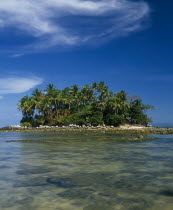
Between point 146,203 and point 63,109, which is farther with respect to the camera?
point 63,109

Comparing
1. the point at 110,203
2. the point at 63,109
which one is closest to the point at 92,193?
the point at 110,203

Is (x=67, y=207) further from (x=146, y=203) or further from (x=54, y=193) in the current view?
(x=146, y=203)

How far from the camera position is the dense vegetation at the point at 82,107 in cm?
7012

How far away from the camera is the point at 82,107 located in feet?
250

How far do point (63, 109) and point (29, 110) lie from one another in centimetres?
1195

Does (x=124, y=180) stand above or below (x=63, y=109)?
below

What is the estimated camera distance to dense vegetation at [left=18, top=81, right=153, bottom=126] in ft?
230

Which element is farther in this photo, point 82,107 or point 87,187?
point 82,107

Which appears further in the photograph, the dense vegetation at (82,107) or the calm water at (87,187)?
the dense vegetation at (82,107)

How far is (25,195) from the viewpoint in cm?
604

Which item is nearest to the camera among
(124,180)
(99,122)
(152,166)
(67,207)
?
(67,207)

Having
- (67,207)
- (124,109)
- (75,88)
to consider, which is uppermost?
(75,88)

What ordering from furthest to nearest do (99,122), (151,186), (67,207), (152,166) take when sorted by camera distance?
(99,122) → (152,166) → (151,186) → (67,207)

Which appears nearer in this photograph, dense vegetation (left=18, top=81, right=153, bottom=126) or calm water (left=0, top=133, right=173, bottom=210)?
calm water (left=0, top=133, right=173, bottom=210)
